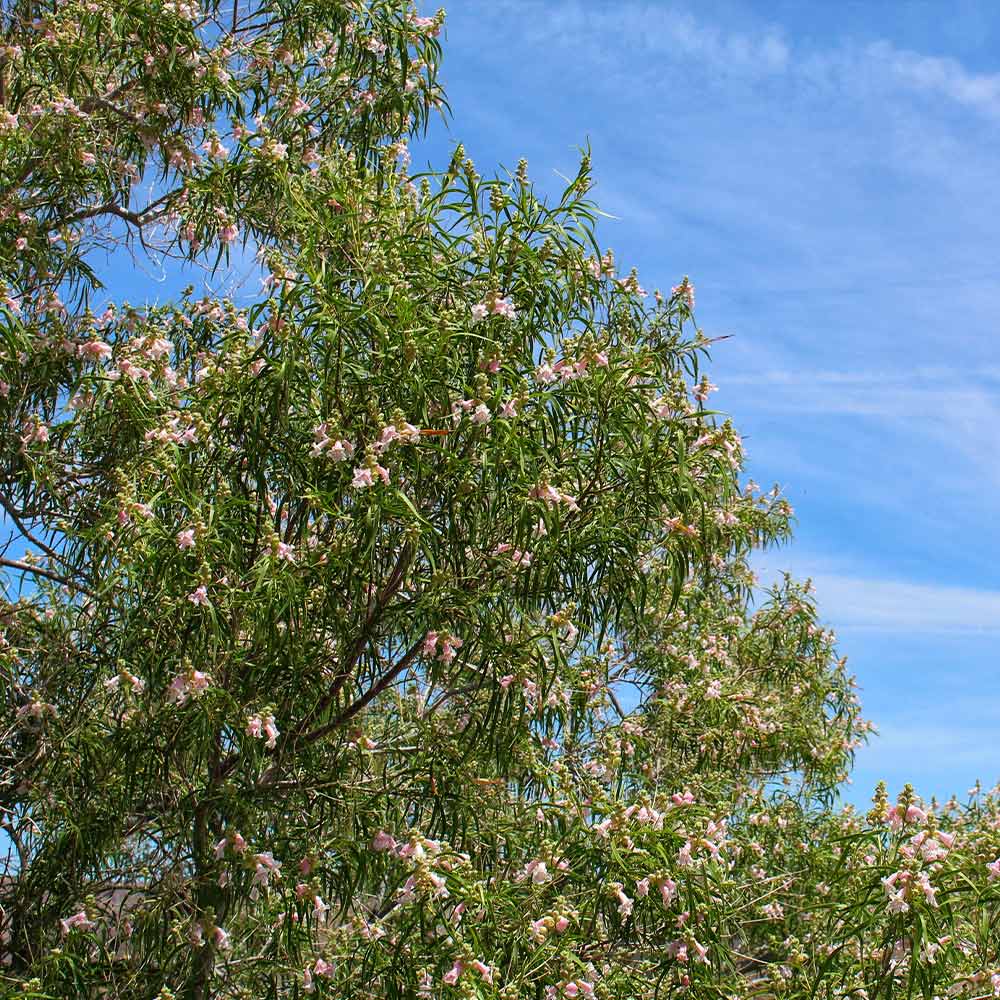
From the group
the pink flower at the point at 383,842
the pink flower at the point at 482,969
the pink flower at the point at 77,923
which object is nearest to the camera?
the pink flower at the point at 482,969

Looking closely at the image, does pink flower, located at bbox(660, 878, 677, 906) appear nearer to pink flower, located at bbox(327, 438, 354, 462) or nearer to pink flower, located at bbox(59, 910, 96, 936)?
pink flower, located at bbox(327, 438, 354, 462)

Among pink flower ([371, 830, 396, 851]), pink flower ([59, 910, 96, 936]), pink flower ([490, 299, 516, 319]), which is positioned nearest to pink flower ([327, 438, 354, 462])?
pink flower ([490, 299, 516, 319])

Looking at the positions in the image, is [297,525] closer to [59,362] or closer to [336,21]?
[59,362]

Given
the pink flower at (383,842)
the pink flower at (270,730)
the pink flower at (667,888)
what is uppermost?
the pink flower at (270,730)

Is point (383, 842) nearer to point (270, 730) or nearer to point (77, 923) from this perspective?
point (270, 730)

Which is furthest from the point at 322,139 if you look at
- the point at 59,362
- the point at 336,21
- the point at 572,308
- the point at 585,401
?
the point at 585,401

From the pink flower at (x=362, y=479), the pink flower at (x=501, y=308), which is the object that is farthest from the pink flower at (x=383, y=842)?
the pink flower at (x=501, y=308)

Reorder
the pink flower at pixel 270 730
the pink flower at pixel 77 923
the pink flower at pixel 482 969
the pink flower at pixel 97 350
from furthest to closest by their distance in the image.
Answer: the pink flower at pixel 97 350, the pink flower at pixel 77 923, the pink flower at pixel 270 730, the pink flower at pixel 482 969

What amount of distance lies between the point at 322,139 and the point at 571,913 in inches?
159

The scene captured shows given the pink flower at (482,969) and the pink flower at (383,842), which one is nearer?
the pink flower at (482,969)

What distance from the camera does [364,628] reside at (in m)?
3.82

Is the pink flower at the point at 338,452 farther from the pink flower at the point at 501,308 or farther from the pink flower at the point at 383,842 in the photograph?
the pink flower at the point at 383,842

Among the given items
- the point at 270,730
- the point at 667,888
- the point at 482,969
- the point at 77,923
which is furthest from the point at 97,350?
the point at 667,888

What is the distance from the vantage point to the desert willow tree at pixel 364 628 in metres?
3.55
